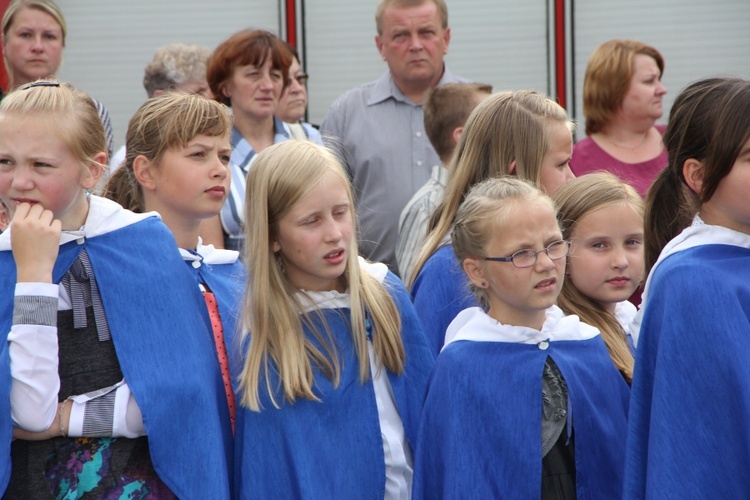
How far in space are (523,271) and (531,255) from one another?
0.05 m

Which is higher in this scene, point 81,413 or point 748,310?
point 748,310

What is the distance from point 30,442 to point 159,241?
0.66m

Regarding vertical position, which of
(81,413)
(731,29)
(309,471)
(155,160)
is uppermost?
(731,29)

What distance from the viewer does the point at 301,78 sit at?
6.51 meters

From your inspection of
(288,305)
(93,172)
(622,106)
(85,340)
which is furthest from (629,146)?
(85,340)

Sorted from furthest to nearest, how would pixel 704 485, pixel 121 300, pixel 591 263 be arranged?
pixel 591 263 → pixel 121 300 → pixel 704 485

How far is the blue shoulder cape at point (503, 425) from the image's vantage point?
120 inches

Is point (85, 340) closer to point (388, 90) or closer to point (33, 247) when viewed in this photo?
point (33, 247)

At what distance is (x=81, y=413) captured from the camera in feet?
9.92

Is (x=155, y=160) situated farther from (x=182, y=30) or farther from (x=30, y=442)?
(x=182, y=30)

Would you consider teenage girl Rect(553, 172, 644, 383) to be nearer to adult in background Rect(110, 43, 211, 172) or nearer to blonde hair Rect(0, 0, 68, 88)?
adult in background Rect(110, 43, 211, 172)

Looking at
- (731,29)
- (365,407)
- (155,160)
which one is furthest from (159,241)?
(731,29)

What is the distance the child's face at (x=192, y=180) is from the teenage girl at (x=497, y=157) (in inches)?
28.9

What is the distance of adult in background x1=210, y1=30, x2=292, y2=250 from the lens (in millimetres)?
5418
